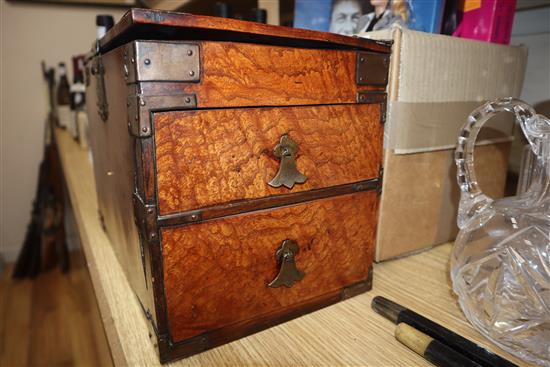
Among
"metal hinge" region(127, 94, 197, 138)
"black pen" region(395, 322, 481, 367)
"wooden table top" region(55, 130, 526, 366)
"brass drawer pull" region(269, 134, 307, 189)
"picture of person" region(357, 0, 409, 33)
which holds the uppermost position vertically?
"picture of person" region(357, 0, 409, 33)

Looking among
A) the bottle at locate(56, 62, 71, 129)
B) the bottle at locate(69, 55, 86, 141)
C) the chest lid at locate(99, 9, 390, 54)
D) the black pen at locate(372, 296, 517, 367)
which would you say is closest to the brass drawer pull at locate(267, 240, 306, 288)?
the black pen at locate(372, 296, 517, 367)

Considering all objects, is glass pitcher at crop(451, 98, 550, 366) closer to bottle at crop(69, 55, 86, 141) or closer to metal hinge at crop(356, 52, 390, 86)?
metal hinge at crop(356, 52, 390, 86)

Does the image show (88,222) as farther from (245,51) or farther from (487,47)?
(487,47)

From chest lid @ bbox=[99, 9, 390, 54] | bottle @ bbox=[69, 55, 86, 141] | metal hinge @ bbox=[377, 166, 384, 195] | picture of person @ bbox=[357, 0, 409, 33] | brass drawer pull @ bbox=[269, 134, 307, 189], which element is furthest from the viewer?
bottle @ bbox=[69, 55, 86, 141]

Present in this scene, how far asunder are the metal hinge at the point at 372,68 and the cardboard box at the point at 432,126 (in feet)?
0.15

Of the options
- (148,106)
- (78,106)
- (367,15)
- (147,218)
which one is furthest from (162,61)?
(78,106)

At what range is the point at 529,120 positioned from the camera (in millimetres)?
414

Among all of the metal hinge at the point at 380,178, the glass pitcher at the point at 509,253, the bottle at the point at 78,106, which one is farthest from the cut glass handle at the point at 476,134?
the bottle at the point at 78,106

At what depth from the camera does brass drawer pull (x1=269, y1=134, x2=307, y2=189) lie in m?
0.43

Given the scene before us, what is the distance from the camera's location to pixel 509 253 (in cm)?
44

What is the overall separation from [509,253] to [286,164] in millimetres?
285

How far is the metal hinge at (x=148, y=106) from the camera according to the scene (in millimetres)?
348

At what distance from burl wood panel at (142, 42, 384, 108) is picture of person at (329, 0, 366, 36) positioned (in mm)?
314

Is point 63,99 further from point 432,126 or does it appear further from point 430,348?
point 430,348
